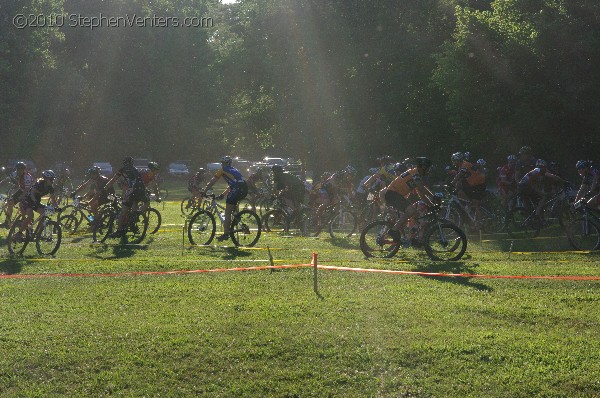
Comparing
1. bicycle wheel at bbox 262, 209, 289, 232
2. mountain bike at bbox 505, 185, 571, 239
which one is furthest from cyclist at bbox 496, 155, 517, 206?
Answer: bicycle wheel at bbox 262, 209, 289, 232

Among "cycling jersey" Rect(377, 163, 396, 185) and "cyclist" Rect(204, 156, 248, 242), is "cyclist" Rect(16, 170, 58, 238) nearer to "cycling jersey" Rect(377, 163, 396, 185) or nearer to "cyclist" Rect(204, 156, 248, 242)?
"cyclist" Rect(204, 156, 248, 242)

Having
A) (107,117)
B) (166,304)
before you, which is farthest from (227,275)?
(107,117)

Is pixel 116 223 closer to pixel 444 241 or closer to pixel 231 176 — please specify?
pixel 231 176

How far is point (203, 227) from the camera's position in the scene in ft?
63.8

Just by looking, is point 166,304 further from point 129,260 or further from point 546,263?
point 546,263

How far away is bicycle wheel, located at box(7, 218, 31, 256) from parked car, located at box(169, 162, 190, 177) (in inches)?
2204

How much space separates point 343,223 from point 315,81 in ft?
87.4

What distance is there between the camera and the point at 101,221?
20516 millimetres

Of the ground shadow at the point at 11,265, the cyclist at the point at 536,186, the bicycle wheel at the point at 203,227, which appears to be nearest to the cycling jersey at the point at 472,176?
the cyclist at the point at 536,186

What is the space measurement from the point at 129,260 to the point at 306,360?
8657 mm

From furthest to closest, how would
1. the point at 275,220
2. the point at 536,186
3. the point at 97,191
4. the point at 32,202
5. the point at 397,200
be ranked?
the point at 275,220, the point at 97,191, the point at 536,186, the point at 32,202, the point at 397,200

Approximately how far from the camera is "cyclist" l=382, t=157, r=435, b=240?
15.8 meters

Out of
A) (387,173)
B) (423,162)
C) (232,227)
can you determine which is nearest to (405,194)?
(423,162)

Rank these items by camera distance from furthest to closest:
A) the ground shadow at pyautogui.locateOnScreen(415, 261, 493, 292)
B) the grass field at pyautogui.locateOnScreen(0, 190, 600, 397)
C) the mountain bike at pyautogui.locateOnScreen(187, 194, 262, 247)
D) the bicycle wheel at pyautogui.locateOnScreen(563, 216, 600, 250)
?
1. the mountain bike at pyautogui.locateOnScreen(187, 194, 262, 247)
2. the bicycle wheel at pyautogui.locateOnScreen(563, 216, 600, 250)
3. the ground shadow at pyautogui.locateOnScreen(415, 261, 493, 292)
4. the grass field at pyautogui.locateOnScreen(0, 190, 600, 397)
